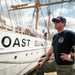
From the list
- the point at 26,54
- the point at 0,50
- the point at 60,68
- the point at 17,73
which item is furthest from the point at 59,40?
the point at 26,54

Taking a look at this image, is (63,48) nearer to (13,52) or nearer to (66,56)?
(66,56)

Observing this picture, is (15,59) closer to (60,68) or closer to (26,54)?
(26,54)

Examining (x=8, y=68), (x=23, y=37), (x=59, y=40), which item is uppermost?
(x=59, y=40)

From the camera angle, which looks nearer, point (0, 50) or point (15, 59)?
point (0, 50)

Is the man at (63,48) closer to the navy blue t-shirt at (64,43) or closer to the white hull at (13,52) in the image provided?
the navy blue t-shirt at (64,43)

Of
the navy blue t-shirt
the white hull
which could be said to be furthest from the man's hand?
the white hull

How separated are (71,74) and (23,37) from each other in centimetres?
467

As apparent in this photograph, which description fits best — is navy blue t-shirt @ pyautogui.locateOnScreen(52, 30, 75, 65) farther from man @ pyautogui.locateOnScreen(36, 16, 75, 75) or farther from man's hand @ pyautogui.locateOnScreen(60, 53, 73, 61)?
man's hand @ pyautogui.locateOnScreen(60, 53, 73, 61)

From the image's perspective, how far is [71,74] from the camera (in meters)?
3.78

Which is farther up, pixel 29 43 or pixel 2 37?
pixel 2 37

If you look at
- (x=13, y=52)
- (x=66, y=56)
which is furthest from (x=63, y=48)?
(x=13, y=52)

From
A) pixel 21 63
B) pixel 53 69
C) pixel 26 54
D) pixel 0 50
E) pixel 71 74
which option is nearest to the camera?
pixel 71 74

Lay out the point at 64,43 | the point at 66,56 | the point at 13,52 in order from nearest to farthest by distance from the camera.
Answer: the point at 66,56
the point at 64,43
the point at 13,52

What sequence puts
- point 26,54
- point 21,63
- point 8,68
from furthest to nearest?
point 26,54 → point 21,63 → point 8,68
